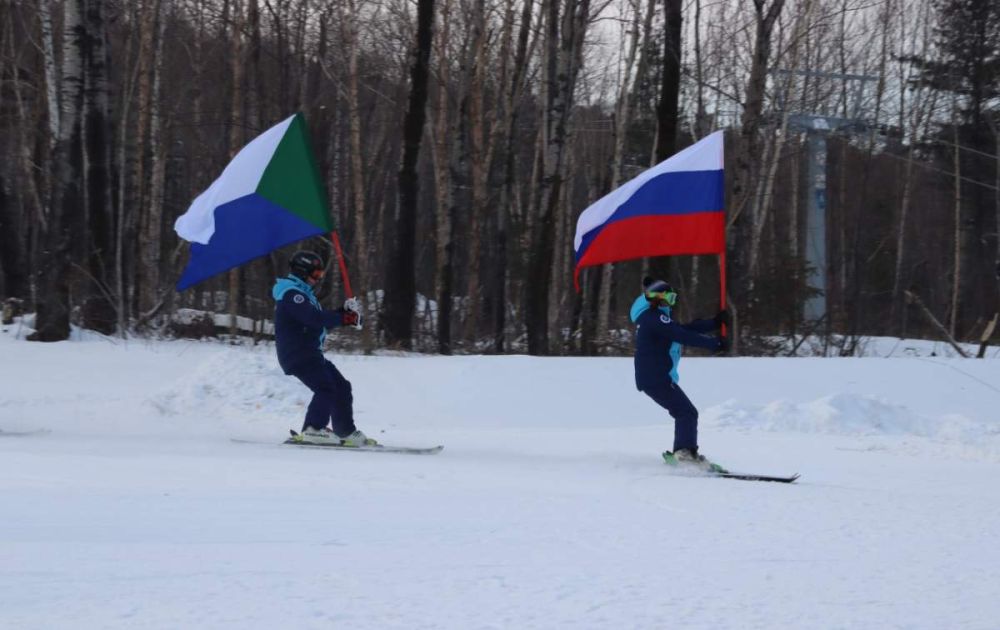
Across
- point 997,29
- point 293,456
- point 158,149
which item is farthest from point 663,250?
point 997,29

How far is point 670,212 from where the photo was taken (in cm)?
1120

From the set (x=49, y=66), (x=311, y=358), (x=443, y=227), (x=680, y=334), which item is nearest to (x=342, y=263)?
(x=311, y=358)

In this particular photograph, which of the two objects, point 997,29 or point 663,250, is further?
point 997,29

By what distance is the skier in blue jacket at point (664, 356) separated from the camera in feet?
32.2

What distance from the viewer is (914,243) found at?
176ft

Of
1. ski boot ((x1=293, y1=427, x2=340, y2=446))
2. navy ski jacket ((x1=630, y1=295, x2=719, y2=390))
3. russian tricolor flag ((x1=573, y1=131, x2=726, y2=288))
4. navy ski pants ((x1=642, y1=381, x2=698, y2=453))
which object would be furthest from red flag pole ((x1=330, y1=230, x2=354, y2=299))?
navy ski pants ((x1=642, y1=381, x2=698, y2=453))

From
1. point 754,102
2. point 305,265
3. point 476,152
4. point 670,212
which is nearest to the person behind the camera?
point 305,265

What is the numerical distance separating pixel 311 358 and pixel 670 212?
367 centimetres

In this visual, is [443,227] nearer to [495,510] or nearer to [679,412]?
[679,412]

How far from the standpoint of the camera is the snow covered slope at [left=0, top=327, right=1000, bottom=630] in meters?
5.03

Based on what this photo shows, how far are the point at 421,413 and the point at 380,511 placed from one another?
7426mm

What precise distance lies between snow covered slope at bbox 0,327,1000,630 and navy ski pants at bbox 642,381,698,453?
0.35m

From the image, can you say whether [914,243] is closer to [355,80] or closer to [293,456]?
[355,80]

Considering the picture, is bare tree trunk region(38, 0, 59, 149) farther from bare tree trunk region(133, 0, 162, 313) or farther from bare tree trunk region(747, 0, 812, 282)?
bare tree trunk region(747, 0, 812, 282)
